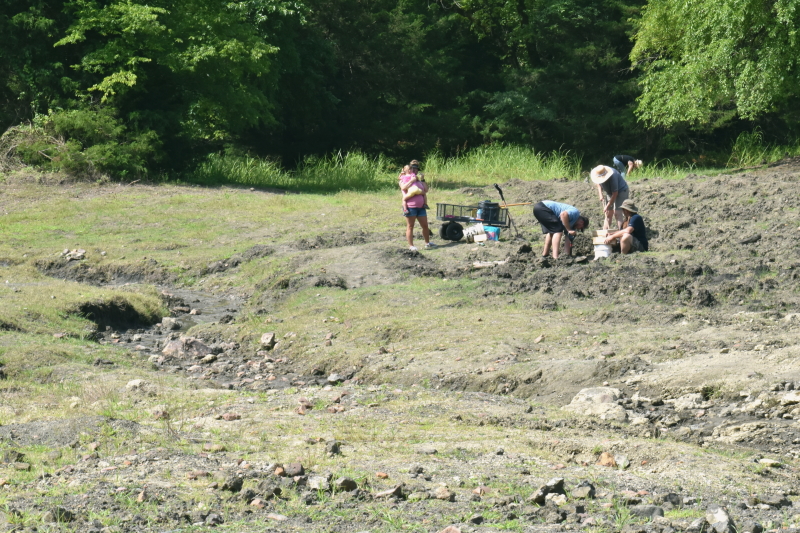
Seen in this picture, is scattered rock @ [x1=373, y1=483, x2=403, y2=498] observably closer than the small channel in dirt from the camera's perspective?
Yes

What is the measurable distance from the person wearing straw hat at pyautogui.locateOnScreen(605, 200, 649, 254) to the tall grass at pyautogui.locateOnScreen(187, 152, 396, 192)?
12.4m

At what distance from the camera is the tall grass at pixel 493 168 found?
2709 centimetres

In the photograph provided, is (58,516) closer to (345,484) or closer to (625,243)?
(345,484)

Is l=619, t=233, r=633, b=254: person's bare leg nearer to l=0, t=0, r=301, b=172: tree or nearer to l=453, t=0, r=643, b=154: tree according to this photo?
l=0, t=0, r=301, b=172: tree

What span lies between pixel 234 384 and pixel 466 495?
4.67 meters

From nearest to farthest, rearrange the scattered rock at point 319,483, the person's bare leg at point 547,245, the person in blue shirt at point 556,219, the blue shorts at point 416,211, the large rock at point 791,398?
the scattered rock at point 319,483, the large rock at point 791,398, the person in blue shirt at point 556,219, the person's bare leg at point 547,245, the blue shorts at point 416,211

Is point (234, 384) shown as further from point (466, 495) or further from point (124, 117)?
point (124, 117)

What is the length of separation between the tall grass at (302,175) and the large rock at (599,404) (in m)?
17.8

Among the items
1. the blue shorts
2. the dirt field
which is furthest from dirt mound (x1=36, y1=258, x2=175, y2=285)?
the blue shorts

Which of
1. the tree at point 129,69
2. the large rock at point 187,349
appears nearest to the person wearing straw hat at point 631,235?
the large rock at point 187,349

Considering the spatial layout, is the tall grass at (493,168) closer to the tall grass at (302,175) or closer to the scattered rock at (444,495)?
the tall grass at (302,175)

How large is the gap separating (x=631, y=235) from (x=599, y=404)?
20.8 ft

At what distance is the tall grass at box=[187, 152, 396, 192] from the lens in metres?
25.6

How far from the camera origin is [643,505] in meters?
5.01
